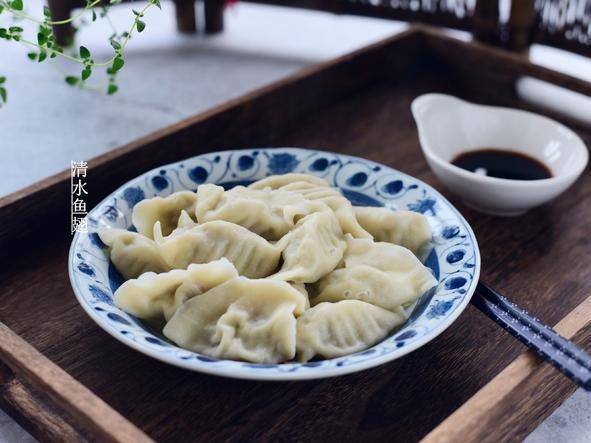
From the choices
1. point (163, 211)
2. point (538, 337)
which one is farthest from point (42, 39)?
point (538, 337)

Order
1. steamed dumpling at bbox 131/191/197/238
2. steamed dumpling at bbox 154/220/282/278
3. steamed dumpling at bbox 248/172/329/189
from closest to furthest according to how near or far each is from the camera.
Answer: steamed dumpling at bbox 154/220/282/278 < steamed dumpling at bbox 131/191/197/238 < steamed dumpling at bbox 248/172/329/189

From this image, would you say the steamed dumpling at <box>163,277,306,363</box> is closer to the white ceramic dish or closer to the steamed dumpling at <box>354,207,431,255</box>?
the steamed dumpling at <box>354,207,431,255</box>

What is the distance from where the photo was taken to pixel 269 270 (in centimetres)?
116

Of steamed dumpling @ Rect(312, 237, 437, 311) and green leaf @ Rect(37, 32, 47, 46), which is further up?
green leaf @ Rect(37, 32, 47, 46)

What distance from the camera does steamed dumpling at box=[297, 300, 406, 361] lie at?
3.40 ft

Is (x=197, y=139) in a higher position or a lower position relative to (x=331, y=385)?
higher

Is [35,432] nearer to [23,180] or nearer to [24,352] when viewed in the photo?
[24,352]

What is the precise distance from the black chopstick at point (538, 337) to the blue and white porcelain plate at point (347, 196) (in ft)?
0.21

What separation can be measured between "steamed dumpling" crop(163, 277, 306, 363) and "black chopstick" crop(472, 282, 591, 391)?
0.99 ft

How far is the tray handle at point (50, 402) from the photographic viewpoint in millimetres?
921

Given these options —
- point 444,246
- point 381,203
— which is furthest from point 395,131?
point 444,246

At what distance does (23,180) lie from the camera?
6.22 ft

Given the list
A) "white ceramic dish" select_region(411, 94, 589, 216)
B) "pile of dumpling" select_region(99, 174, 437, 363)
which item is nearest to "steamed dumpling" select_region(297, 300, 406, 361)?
"pile of dumpling" select_region(99, 174, 437, 363)

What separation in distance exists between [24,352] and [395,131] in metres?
1.03
